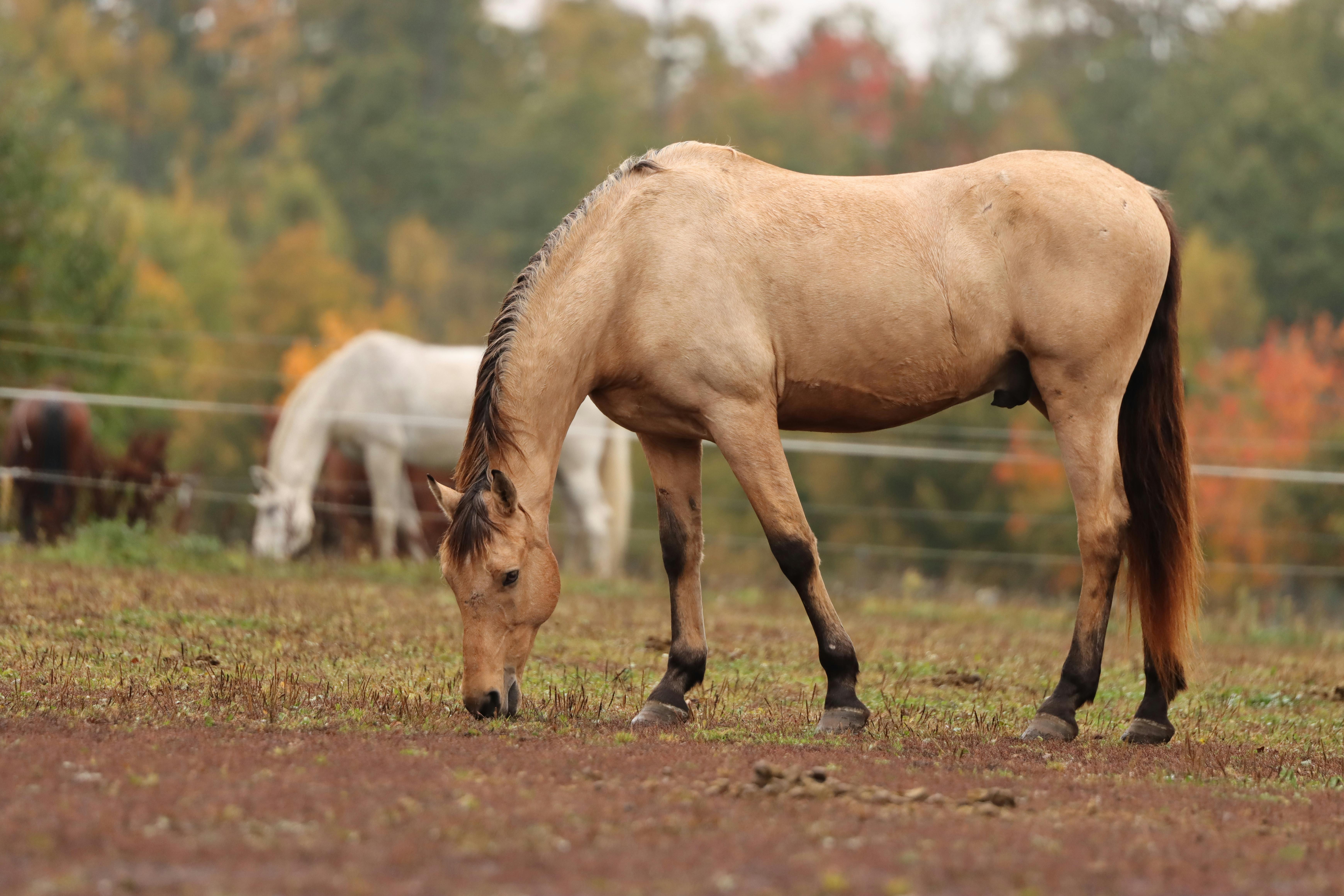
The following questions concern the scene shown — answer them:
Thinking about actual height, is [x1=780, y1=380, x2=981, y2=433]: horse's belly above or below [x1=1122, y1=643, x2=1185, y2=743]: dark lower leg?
above

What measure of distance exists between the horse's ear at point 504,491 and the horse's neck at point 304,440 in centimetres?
919

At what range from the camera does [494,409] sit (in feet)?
18.1

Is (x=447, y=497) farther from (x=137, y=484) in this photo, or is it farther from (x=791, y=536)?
(x=137, y=484)

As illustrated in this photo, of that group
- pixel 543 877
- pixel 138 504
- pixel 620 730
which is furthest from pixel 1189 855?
pixel 138 504

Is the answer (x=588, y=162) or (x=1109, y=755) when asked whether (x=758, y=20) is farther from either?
(x=1109, y=755)

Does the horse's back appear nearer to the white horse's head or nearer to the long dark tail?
the long dark tail

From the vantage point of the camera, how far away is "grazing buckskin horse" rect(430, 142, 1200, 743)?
5.47 m

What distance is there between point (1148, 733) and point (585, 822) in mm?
2762

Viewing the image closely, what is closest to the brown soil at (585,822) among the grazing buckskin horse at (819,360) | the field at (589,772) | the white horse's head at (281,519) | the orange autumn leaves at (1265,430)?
the field at (589,772)

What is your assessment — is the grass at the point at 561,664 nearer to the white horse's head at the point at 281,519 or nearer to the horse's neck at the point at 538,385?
the horse's neck at the point at 538,385

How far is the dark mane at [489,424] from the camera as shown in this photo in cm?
535

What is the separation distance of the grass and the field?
3 centimetres

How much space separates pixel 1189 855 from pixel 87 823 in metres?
2.48

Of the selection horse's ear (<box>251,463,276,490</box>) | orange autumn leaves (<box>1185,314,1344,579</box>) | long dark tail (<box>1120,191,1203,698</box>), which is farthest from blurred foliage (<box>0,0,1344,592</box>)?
long dark tail (<box>1120,191,1203,698</box>)
